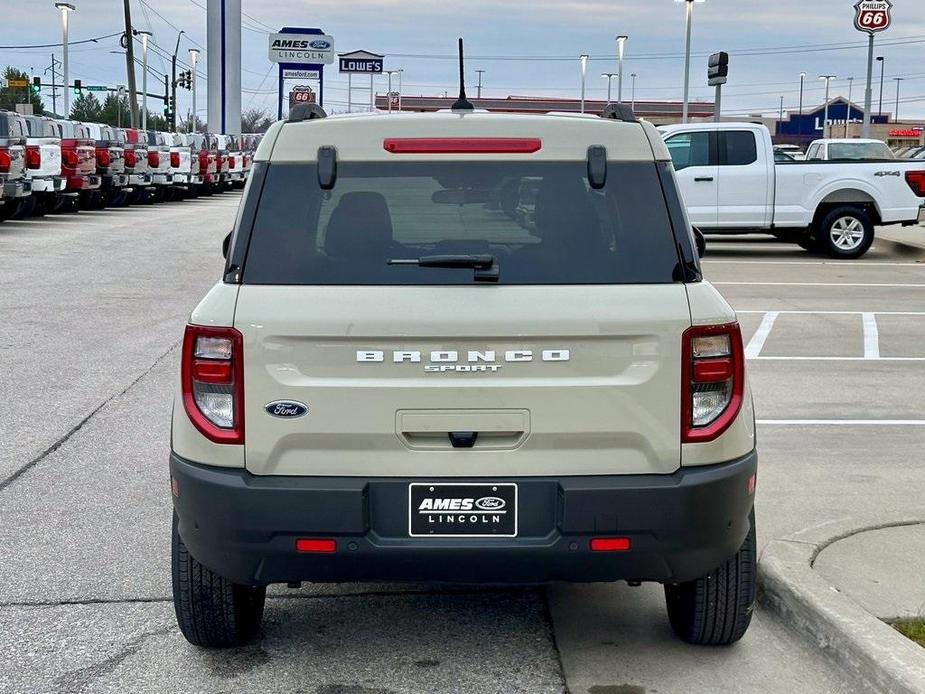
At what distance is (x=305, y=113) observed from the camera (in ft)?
15.6

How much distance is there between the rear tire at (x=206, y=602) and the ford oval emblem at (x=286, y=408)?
0.69 meters

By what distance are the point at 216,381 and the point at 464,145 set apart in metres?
1.08

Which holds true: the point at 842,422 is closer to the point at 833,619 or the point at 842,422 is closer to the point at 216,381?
the point at 833,619

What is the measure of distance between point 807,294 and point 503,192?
1329cm

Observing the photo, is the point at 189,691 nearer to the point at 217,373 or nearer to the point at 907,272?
the point at 217,373

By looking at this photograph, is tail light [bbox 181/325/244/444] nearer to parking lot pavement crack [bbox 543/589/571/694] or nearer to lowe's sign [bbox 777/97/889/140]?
parking lot pavement crack [bbox 543/589/571/694]

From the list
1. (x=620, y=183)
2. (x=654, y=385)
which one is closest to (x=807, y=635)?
(x=654, y=385)

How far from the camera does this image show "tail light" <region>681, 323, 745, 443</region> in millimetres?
4137

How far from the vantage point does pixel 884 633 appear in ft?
15.0

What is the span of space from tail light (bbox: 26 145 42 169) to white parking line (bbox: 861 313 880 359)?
58.1 ft

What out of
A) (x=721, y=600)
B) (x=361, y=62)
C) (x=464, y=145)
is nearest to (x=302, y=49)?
(x=361, y=62)

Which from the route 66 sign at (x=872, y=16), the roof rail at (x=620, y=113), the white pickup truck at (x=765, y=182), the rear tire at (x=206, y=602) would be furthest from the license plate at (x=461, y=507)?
the route 66 sign at (x=872, y=16)

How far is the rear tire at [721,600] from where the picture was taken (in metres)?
4.58

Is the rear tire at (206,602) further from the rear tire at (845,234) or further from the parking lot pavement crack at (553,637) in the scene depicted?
the rear tire at (845,234)
